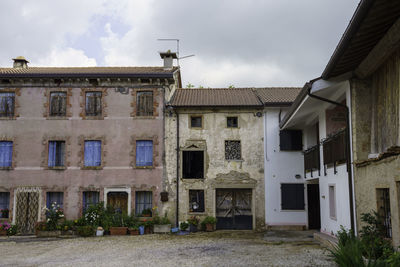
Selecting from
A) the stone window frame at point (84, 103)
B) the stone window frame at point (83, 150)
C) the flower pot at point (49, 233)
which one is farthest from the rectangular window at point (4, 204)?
the stone window frame at point (84, 103)

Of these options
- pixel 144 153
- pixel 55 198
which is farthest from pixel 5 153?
pixel 144 153

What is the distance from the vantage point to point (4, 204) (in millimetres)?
19594

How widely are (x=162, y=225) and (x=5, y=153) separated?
9012mm

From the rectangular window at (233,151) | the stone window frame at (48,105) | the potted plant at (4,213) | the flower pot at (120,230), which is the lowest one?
the flower pot at (120,230)

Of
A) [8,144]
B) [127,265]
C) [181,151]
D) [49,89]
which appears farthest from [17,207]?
[127,265]

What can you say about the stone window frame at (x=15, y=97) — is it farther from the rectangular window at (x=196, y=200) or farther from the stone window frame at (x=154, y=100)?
the rectangular window at (x=196, y=200)

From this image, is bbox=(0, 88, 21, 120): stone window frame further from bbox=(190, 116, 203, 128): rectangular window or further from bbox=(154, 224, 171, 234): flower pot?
bbox=(154, 224, 171, 234): flower pot

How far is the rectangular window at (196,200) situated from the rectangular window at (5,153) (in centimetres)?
948

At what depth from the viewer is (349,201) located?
35.6 ft

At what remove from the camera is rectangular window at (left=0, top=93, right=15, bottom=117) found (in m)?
20.2

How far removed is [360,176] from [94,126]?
1397cm

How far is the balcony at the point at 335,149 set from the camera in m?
11.2

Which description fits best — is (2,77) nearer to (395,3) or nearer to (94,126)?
(94,126)

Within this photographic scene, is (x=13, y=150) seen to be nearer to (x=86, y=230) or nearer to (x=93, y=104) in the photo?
(x=93, y=104)
